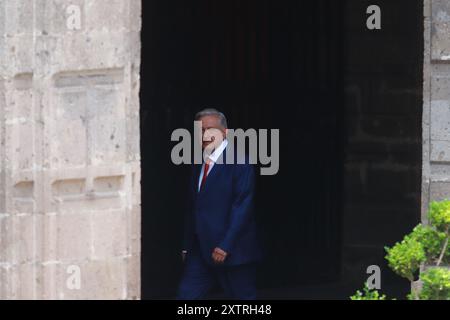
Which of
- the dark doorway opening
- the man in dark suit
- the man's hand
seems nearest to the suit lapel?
the man in dark suit

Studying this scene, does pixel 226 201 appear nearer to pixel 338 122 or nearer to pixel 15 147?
pixel 15 147

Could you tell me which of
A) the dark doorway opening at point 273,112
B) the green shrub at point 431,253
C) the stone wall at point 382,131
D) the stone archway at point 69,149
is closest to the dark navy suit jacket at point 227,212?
the stone archway at point 69,149

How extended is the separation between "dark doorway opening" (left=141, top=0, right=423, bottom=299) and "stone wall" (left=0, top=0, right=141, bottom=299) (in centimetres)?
294

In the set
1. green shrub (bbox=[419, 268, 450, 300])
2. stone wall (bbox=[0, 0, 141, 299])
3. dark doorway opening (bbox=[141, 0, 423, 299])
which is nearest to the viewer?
green shrub (bbox=[419, 268, 450, 300])

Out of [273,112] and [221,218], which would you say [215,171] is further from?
[273,112]

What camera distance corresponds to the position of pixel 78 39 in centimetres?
997

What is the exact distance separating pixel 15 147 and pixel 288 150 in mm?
4487

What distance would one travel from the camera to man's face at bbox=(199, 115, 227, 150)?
37.4 ft

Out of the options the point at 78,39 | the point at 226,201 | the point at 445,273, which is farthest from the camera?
the point at 226,201

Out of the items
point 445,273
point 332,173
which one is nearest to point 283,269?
point 332,173

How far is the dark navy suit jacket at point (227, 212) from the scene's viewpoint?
37.4ft

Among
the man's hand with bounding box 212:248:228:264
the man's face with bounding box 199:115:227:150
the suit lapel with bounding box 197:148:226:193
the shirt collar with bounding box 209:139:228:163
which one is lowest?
the man's hand with bounding box 212:248:228:264

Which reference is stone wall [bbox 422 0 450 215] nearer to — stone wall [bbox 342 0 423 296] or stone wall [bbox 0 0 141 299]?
stone wall [bbox 0 0 141 299]

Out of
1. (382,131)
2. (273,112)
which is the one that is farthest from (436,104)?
(382,131)
